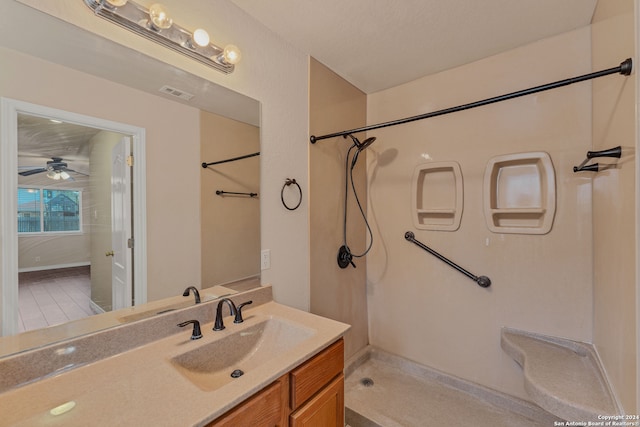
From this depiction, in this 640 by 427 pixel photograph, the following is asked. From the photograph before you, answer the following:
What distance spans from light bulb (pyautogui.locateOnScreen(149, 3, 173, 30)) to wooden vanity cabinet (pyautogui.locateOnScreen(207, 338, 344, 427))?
1.50 m

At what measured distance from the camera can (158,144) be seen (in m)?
1.27

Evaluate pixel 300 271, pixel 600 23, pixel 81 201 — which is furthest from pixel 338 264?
pixel 600 23

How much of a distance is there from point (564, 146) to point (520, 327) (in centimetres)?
127

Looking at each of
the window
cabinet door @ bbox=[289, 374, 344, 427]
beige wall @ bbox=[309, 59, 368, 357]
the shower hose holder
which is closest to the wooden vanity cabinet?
cabinet door @ bbox=[289, 374, 344, 427]

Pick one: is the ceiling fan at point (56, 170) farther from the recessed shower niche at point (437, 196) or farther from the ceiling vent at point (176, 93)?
the recessed shower niche at point (437, 196)

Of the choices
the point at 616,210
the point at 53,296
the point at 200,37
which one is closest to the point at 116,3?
the point at 200,37

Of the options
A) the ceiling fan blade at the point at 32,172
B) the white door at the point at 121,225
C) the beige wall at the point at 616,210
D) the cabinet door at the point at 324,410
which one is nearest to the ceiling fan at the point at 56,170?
the ceiling fan blade at the point at 32,172

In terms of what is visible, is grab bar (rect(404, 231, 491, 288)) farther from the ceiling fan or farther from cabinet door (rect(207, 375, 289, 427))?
the ceiling fan

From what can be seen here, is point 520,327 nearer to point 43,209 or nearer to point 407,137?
point 407,137

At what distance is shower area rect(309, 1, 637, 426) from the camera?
1.51 meters

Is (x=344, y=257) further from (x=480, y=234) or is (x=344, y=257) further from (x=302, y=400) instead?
(x=302, y=400)

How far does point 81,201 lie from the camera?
40.9 inches

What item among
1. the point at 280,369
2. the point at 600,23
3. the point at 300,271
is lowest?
the point at 280,369

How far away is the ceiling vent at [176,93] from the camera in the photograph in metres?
1.27
